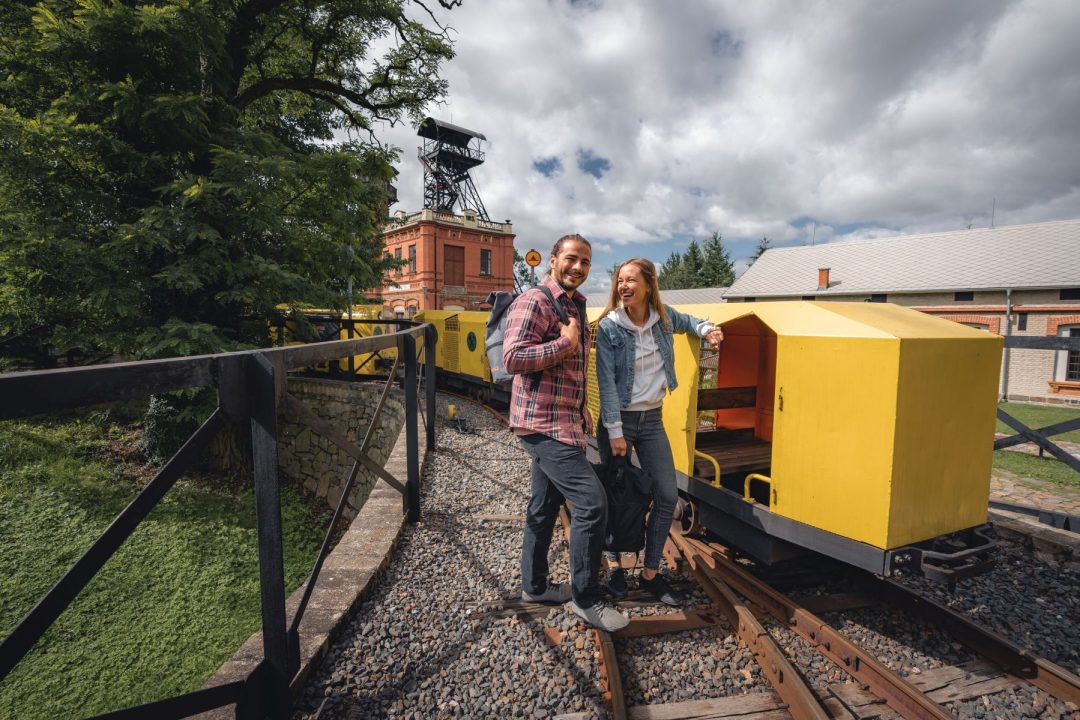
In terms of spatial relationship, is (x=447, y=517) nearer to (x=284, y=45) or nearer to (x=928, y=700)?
(x=928, y=700)

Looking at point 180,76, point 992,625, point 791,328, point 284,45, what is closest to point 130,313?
point 180,76

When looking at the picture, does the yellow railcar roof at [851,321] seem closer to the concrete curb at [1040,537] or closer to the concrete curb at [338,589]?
the concrete curb at [1040,537]

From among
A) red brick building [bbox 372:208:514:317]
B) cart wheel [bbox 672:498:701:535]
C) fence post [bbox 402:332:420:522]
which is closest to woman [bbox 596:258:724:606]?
cart wheel [bbox 672:498:701:535]

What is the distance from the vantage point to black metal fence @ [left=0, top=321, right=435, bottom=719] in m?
1.35

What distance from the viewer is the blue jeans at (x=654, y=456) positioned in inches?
123

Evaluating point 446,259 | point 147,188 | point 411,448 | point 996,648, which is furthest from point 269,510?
point 446,259

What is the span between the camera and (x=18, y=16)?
6.76 metres

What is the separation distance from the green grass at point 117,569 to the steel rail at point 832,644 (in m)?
4.98

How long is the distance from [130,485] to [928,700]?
1134cm

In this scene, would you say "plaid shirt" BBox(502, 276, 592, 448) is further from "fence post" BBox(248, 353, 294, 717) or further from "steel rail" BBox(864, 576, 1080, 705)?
"steel rail" BBox(864, 576, 1080, 705)

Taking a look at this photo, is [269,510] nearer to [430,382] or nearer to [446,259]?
[430,382]

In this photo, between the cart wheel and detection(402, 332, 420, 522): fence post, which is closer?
the cart wheel

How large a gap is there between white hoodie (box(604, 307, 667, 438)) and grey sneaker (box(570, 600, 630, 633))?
1235 millimetres

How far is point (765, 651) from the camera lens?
2.72 metres
